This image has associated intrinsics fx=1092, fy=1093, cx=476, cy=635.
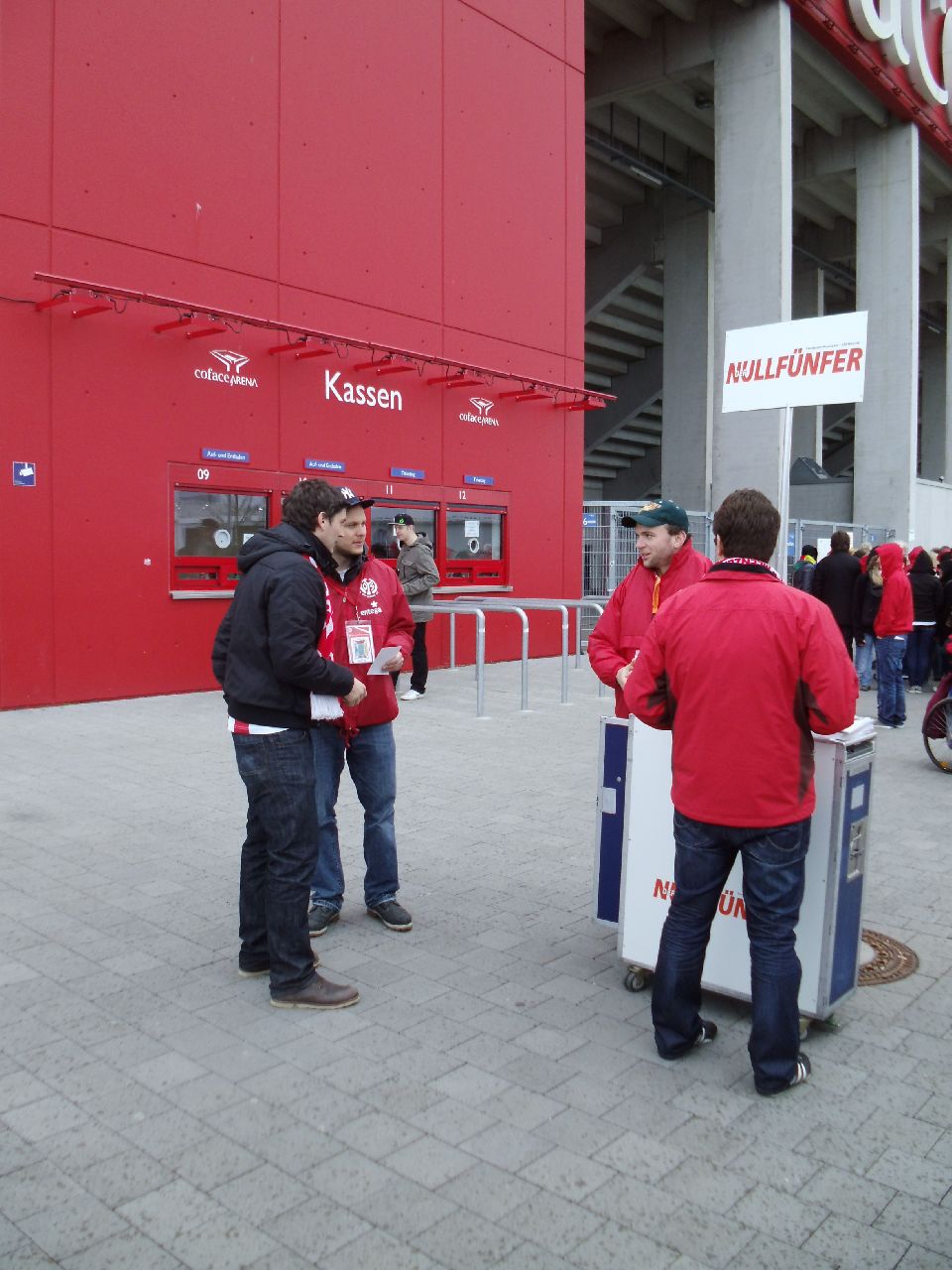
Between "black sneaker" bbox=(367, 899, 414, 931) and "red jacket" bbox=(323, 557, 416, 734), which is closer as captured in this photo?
"red jacket" bbox=(323, 557, 416, 734)

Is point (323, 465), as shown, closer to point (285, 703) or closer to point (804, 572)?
point (804, 572)

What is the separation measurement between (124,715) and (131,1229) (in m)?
7.38

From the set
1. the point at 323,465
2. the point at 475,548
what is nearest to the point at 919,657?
the point at 475,548

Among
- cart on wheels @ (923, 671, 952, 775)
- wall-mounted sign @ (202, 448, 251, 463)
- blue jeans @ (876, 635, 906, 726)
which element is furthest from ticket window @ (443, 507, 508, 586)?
cart on wheels @ (923, 671, 952, 775)

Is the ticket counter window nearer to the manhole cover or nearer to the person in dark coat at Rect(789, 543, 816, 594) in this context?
the person in dark coat at Rect(789, 543, 816, 594)

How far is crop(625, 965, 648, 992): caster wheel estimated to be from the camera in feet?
12.8

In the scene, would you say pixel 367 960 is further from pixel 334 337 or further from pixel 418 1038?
pixel 334 337

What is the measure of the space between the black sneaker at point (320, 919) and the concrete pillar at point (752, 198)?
600 inches

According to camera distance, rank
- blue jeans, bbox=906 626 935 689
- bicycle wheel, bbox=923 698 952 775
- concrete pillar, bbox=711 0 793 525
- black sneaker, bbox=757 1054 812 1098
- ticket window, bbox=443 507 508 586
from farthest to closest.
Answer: concrete pillar, bbox=711 0 793 525
ticket window, bbox=443 507 508 586
blue jeans, bbox=906 626 935 689
bicycle wheel, bbox=923 698 952 775
black sneaker, bbox=757 1054 812 1098

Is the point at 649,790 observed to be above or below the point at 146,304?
below

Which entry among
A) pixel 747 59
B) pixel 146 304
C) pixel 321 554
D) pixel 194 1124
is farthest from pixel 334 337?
Answer: pixel 747 59

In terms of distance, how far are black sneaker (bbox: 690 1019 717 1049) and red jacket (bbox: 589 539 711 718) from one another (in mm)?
1220

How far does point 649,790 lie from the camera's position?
376cm

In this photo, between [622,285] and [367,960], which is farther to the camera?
[622,285]
